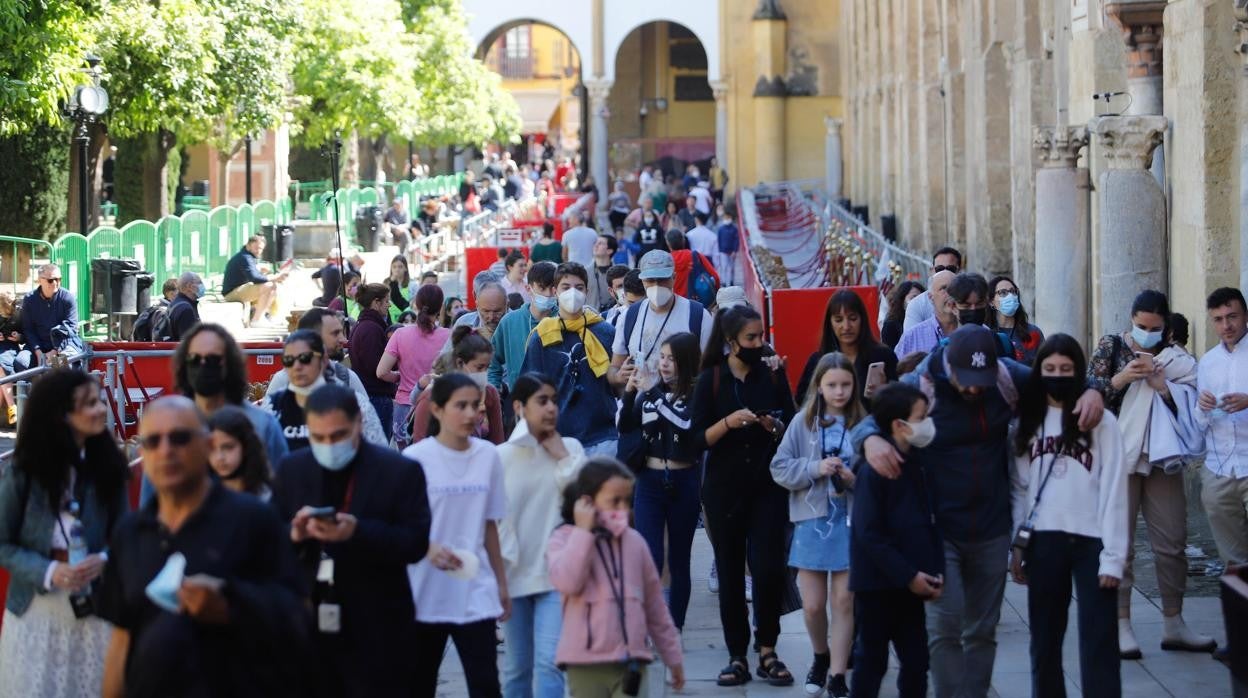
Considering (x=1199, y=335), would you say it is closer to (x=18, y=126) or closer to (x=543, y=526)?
(x=543, y=526)

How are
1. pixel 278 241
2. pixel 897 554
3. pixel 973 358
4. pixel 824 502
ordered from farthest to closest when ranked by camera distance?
pixel 278 241 → pixel 824 502 → pixel 973 358 → pixel 897 554

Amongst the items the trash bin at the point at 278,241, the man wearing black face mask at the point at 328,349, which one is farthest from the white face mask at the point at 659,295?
the trash bin at the point at 278,241

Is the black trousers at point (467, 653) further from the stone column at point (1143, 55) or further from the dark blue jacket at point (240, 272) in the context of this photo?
the dark blue jacket at point (240, 272)

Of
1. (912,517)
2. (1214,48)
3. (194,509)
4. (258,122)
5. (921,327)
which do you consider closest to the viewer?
(194,509)

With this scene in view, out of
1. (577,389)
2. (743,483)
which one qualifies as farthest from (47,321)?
(743,483)

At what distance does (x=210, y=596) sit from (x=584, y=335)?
5528mm

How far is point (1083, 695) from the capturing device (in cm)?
814

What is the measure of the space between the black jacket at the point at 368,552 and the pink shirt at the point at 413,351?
5.79 metres

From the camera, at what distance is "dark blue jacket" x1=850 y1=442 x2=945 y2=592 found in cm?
777

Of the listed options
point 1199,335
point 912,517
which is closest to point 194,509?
point 912,517

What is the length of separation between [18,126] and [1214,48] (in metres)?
15.7

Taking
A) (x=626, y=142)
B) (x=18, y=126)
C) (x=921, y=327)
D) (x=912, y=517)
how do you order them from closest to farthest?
1. (x=912, y=517)
2. (x=921, y=327)
3. (x=18, y=126)
4. (x=626, y=142)

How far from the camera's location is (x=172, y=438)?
5582mm

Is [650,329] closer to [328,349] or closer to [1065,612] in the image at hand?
[328,349]
